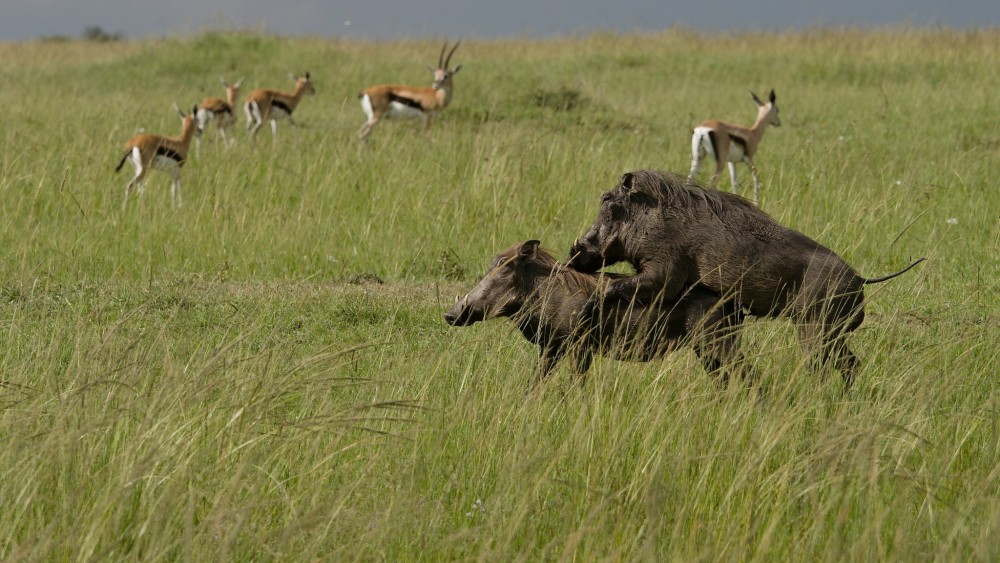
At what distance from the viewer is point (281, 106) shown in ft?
52.9

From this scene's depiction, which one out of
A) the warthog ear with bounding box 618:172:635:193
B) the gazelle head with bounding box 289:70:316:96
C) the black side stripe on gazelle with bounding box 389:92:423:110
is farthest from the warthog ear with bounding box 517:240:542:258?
the gazelle head with bounding box 289:70:316:96

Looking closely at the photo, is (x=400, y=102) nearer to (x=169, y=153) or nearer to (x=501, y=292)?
(x=169, y=153)

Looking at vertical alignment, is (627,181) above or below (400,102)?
above

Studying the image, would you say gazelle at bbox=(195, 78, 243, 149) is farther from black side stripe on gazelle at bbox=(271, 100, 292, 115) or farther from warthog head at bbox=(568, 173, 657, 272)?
warthog head at bbox=(568, 173, 657, 272)

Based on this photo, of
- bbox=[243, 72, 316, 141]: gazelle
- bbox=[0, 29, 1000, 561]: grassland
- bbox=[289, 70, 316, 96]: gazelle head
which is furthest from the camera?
bbox=[289, 70, 316, 96]: gazelle head

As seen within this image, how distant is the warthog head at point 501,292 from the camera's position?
4.18 meters

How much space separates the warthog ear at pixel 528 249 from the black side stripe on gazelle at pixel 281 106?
12306 mm

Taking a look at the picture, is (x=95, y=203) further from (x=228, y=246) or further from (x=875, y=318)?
(x=875, y=318)

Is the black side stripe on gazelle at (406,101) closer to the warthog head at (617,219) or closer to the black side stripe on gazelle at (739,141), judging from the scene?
the black side stripe on gazelle at (739,141)

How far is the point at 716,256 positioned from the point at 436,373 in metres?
1.04

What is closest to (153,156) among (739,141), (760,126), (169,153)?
(169,153)

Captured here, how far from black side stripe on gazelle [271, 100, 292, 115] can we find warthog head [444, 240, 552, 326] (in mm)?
12330

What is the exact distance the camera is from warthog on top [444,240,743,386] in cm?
407

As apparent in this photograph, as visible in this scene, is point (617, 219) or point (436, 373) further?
point (436, 373)
